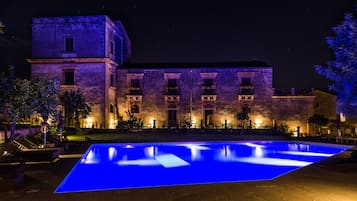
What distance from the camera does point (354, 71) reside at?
701 cm

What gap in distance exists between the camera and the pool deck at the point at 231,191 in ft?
19.2

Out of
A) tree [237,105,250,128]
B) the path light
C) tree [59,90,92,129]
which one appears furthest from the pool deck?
the path light

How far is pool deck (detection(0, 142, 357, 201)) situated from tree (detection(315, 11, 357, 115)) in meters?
1.93

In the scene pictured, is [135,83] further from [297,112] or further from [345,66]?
[345,66]

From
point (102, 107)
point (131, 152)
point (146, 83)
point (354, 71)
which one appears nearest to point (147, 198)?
point (354, 71)

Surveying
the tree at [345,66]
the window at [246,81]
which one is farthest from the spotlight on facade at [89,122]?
the tree at [345,66]

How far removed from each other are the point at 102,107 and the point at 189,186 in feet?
61.1

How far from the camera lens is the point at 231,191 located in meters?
6.36

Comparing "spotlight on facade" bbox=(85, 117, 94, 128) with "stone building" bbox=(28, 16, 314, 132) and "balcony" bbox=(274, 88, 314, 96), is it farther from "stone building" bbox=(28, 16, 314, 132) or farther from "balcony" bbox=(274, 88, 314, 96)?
"balcony" bbox=(274, 88, 314, 96)

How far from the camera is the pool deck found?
585 centimetres

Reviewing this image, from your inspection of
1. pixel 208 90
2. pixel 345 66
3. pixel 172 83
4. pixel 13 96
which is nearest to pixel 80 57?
pixel 172 83

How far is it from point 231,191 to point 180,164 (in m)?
5.40

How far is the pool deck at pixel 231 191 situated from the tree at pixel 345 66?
1931 mm

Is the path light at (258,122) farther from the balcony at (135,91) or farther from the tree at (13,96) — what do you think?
the tree at (13,96)
